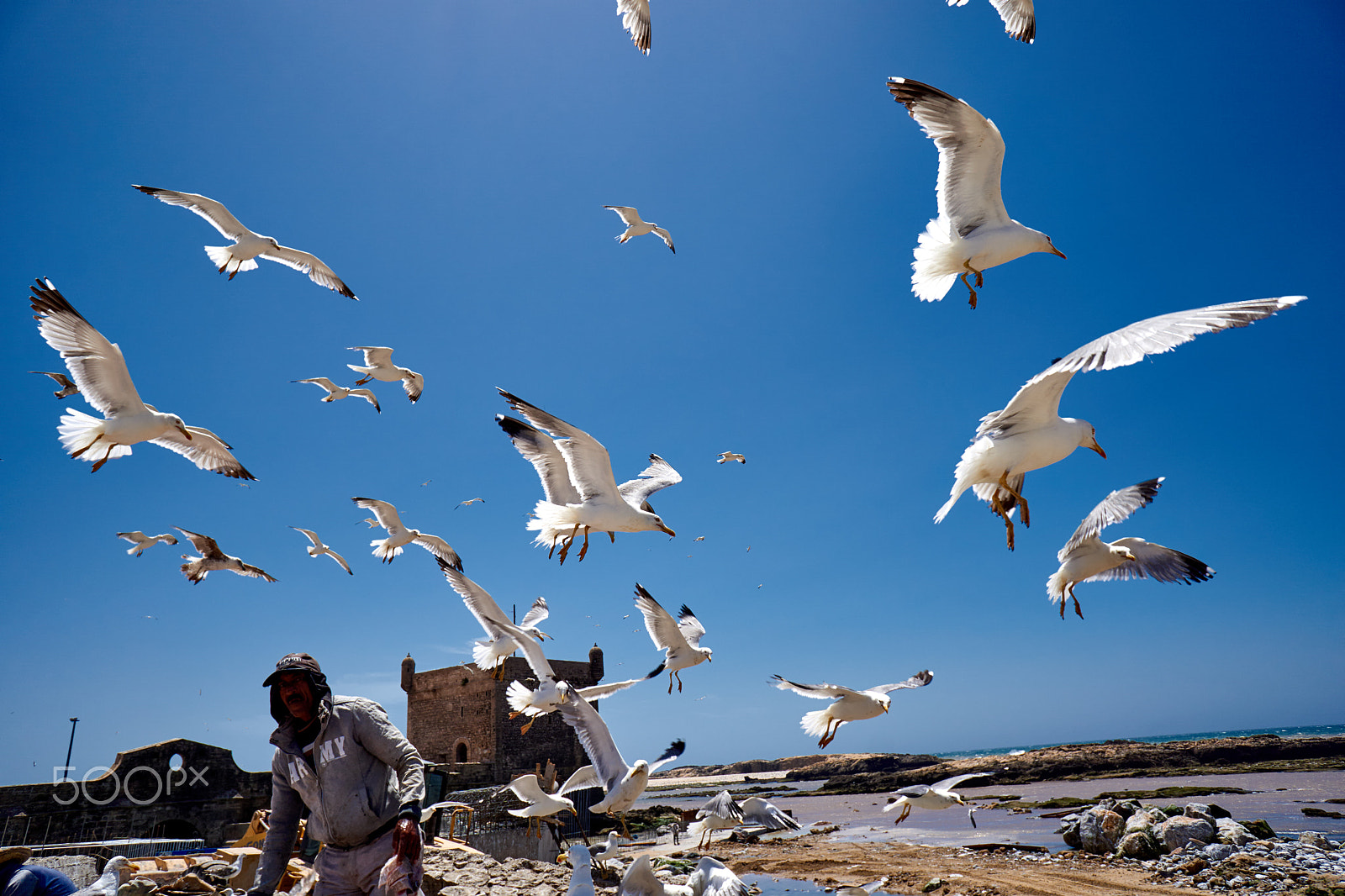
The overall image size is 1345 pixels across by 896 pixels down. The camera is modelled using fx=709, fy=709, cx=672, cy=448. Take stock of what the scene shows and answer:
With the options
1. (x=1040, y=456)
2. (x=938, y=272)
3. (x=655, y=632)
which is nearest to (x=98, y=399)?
(x=655, y=632)

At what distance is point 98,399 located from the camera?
21.7ft

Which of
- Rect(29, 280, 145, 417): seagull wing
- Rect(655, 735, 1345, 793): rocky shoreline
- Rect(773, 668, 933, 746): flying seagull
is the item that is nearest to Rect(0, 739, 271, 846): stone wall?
Rect(29, 280, 145, 417): seagull wing

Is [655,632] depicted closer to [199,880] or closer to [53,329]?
[199,880]

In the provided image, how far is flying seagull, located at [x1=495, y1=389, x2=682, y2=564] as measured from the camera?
6.54 meters

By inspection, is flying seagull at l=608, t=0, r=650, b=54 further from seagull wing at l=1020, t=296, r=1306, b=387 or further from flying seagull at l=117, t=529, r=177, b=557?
flying seagull at l=117, t=529, r=177, b=557

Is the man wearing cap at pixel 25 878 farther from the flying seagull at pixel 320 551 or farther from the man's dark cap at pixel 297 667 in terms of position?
the flying seagull at pixel 320 551

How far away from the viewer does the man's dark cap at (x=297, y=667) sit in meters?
2.57

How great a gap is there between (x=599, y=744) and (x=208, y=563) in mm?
6394

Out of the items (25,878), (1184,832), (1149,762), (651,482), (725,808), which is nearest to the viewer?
(25,878)

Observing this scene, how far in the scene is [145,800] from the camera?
1415cm

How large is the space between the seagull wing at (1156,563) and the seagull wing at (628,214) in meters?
7.20

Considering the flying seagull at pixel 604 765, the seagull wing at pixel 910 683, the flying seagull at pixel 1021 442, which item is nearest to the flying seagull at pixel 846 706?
the seagull wing at pixel 910 683

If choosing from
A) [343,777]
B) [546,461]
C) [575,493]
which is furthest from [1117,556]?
[343,777]

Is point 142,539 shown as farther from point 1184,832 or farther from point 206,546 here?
point 1184,832
